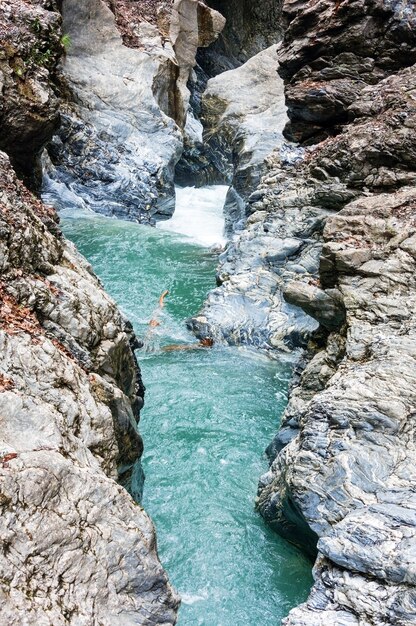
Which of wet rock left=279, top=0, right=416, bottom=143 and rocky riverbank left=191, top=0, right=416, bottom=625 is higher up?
wet rock left=279, top=0, right=416, bottom=143

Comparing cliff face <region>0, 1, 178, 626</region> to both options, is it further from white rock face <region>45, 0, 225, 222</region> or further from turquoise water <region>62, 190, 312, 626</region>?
white rock face <region>45, 0, 225, 222</region>

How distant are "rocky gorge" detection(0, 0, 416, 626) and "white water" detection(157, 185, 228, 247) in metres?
1.09

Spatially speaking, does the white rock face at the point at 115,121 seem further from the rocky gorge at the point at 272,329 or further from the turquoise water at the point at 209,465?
the turquoise water at the point at 209,465

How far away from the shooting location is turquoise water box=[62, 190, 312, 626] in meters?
5.92

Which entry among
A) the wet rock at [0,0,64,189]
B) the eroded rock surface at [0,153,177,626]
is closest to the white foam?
the eroded rock surface at [0,153,177,626]

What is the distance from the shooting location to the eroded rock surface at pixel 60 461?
10.2 feet

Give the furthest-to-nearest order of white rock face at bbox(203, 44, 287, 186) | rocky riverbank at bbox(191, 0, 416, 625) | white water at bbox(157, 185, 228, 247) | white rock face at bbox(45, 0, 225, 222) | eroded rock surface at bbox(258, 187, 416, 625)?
white rock face at bbox(45, 0, 225, 222), white water at bbox(157, 185, 228, 247), white rock face at bbox(203, 44, 287, 186), rocky riverbank at bbox(191, 0, 416, 625), eroded rock surface at bbox(258, 187, 416, 625)

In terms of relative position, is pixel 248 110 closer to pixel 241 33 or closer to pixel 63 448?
pixel 241 33

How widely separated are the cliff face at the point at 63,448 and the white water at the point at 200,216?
1261 cm

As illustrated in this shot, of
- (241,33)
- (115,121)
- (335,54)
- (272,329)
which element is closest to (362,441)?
(272,329)

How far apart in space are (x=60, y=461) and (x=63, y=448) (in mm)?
243

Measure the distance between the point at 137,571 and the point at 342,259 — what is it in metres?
5.50

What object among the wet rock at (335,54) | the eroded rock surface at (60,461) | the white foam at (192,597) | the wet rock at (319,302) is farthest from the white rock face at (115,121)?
the white foam at (192,597)

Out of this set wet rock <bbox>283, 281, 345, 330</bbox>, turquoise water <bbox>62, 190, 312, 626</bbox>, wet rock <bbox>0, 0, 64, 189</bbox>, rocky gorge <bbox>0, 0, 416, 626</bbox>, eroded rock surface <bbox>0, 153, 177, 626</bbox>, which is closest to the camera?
eroded rock surface <bbox>0, 153, 177, 626</bbox>
